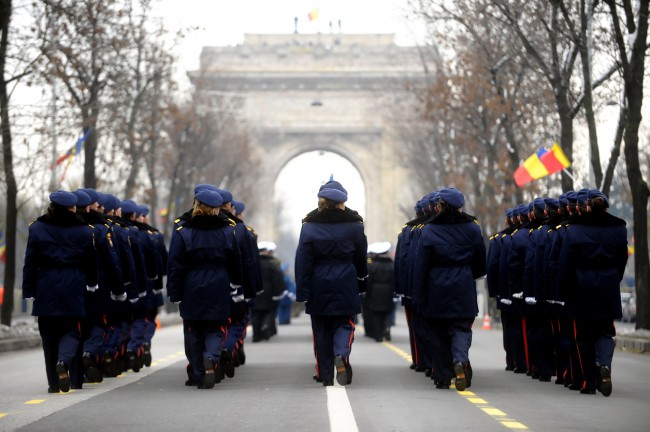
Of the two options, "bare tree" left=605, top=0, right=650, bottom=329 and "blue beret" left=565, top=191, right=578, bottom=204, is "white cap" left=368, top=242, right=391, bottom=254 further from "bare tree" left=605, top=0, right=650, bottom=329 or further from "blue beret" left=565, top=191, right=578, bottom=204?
"blue beret" left=565, top=191, right=578, bottom=204

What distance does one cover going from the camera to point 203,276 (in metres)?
15.9

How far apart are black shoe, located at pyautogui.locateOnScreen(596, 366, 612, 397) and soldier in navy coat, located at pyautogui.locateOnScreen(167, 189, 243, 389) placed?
163 inches

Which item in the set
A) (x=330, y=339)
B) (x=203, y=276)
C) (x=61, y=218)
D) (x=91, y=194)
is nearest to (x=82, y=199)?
(x=91, y=194)

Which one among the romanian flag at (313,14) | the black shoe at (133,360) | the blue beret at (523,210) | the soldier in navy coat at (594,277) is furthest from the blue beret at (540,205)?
the romanian flag at (313,14)

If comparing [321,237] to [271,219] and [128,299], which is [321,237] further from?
[271,219]

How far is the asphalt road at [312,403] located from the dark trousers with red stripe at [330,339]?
0.87ft

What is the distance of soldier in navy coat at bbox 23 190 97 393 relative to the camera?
1526cm

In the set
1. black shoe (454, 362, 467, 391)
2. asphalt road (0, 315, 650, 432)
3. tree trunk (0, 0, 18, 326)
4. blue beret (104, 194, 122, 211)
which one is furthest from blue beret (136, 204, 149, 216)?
tree trunk (0, 0, 18, 326)

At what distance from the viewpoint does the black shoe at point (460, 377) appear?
15.3m

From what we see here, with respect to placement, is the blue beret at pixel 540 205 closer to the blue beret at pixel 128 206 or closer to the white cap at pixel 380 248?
the blue beret at pixel 128 206

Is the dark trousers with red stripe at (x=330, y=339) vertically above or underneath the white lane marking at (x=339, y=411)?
above

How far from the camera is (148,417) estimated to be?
12.5 metres

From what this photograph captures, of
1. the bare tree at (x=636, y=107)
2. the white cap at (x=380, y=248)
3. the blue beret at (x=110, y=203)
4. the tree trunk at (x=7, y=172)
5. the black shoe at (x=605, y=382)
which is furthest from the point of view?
the white cap at (x=380, y=248)

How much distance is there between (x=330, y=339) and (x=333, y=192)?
5.50ft
